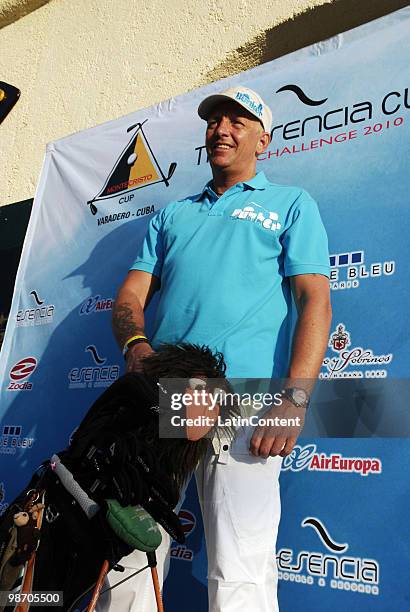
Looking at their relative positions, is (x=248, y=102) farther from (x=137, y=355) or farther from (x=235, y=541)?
(x=235, y=541)

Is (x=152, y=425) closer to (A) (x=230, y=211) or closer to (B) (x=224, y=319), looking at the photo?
(B) (x=224, y=319)

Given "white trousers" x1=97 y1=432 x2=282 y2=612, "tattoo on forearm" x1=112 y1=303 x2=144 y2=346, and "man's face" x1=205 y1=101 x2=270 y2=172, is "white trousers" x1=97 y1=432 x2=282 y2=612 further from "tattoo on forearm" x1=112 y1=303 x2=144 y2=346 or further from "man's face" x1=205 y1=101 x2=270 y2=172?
"man's face" x1=205 y1=101 x2=270 y2=172

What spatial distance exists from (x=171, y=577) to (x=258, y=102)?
1746 mm

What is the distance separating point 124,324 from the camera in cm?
203

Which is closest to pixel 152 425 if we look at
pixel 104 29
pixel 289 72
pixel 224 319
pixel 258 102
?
pixel 224 319

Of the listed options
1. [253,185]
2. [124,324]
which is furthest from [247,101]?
[124,324]

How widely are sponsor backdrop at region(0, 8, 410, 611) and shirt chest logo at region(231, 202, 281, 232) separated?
48 cm

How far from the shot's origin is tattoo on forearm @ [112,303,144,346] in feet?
6.52

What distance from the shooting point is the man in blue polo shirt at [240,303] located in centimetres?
164

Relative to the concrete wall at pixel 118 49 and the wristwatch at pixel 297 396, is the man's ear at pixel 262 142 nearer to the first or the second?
the wristwatch at pixel 297 396

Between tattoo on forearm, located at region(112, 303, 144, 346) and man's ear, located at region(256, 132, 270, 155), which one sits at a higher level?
man's ear, located at region(256, 132, 270, 155)

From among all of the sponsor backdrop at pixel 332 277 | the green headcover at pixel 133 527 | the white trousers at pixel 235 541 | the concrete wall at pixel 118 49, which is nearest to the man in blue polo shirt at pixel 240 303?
the white trousers at pixel 235 541

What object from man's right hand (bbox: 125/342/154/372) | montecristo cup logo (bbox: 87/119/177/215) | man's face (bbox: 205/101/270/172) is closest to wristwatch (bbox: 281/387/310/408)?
man's right hand (bbox: 125/342/154/372)

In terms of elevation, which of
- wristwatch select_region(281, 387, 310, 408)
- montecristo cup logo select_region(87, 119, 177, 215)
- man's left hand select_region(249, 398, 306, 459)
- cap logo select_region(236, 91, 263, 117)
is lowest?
man's left hand select_region(249, 398, 306, 459)
